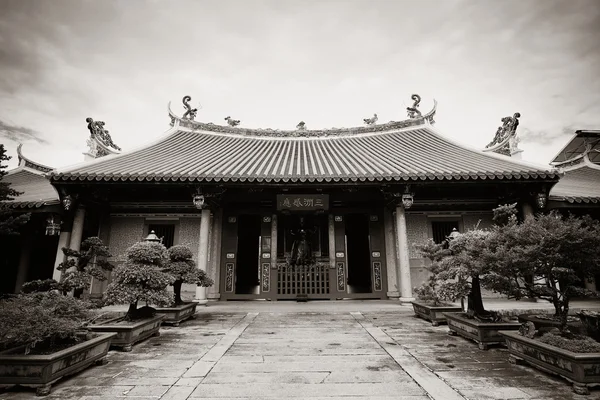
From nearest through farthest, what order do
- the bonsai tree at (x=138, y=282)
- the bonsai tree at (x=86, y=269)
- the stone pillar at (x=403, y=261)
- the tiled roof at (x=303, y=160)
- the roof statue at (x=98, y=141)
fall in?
1. the bonsai tree at (x=138, y=282)
2. the bonsai tree at (x=86, y=269)
3. the tiled roof at (x=303, y=160)
4. the stone pillar at (x=403, y=261)
5. the roof statue at (x=98, y=141)

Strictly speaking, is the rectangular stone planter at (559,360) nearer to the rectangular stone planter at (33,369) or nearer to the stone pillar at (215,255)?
the rectangular stone planter at (33,369)

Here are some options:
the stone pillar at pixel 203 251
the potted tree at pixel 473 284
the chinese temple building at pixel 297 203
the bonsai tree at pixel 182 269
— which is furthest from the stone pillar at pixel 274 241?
the potted tree at pixel 473 284

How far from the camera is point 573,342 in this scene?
9.98 feet

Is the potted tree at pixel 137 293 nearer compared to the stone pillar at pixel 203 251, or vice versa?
the potted tree at pixel 137 293

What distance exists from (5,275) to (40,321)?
9.17 metres

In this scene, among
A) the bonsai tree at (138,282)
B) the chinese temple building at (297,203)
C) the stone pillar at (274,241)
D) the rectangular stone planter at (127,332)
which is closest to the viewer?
the rectangular stone planter at (127,332)

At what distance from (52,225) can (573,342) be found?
1021 centimetres

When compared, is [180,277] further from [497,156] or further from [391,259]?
[497,156]

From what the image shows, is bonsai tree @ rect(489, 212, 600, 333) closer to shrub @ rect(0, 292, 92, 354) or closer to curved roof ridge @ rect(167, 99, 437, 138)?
shrub @ rect(0, 292, 92, 354)

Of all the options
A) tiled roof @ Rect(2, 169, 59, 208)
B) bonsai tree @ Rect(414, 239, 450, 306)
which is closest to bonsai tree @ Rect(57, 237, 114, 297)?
tiled roof @ Rect(2, 169, 59, 208)

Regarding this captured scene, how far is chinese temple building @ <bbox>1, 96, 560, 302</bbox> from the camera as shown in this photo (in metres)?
7.80

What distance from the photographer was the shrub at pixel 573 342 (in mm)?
2912

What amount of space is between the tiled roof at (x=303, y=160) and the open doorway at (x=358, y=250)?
3.16 m

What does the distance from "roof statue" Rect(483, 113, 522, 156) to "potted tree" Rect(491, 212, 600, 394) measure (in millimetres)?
7146
